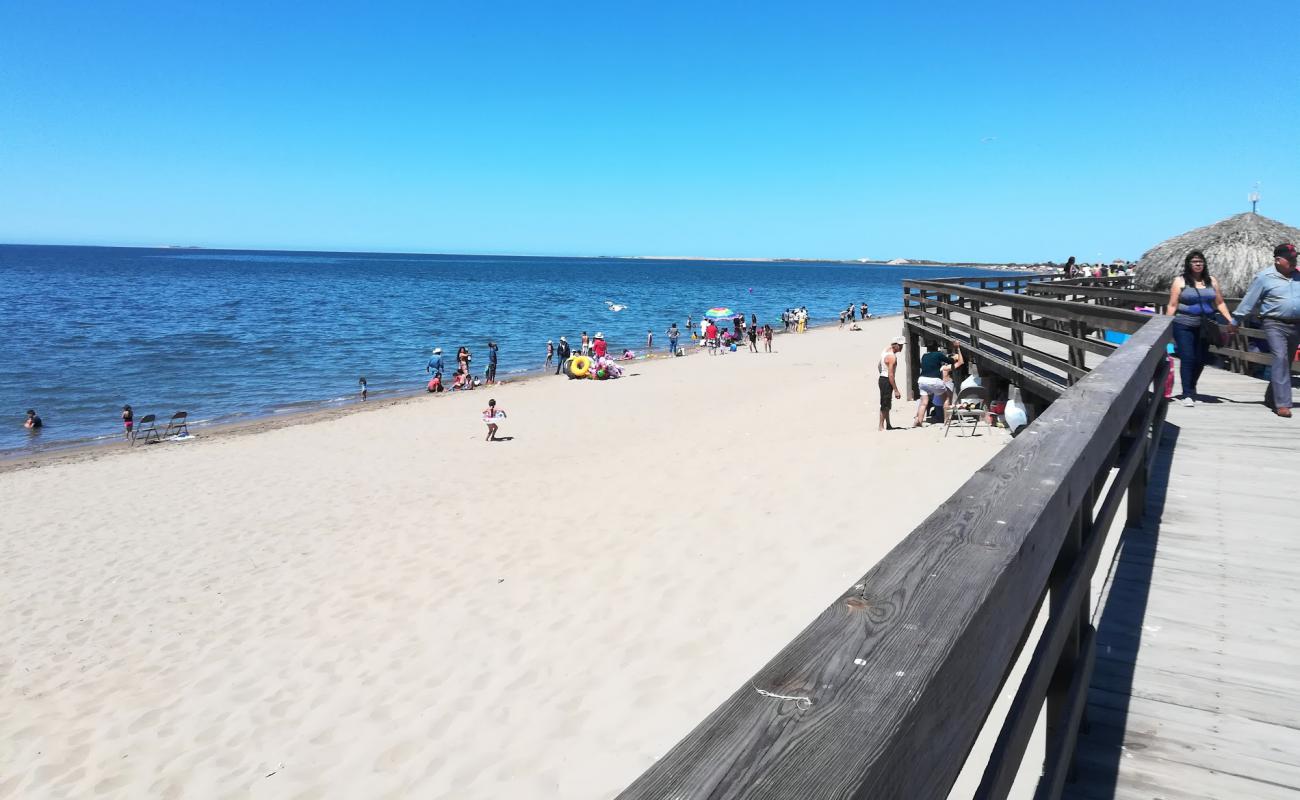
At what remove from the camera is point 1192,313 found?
272 inches

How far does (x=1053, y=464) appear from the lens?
5.57ft

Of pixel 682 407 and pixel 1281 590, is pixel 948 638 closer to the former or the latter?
pixel 1281 590

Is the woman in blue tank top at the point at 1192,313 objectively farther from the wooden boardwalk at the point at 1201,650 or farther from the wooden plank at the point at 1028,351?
the wooden boardwalk at the point at 1201,650

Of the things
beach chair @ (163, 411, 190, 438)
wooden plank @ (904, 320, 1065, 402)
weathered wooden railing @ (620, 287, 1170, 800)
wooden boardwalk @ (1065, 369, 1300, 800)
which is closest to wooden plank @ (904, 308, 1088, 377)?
→ wooden plank @ (904, 320, 1065, 402)

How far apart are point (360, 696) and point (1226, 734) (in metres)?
5.23

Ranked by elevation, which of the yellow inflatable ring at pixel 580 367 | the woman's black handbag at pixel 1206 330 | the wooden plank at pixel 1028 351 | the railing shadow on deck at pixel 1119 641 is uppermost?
the woman's black handbag at pixel 1206 330

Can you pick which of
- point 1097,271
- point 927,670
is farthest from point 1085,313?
point 1097,271

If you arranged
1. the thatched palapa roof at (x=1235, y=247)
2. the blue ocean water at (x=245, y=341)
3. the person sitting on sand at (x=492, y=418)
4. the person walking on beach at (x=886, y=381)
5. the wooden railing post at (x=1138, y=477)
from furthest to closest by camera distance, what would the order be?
the blue ocean water at (x=245, y=341)
the person sitting on sand at (x=492, y=418)
the thatched palapa roof at (x=1235, y=247)
the person walking on beach at (x=886, y=381)
the wooden railing post at (x=1138, y=477)

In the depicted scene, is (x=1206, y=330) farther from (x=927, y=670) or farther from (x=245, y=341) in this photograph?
(x=245, y=341)

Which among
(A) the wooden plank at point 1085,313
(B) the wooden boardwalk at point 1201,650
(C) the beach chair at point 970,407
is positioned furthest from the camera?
(C) the beach chair at point 970,407

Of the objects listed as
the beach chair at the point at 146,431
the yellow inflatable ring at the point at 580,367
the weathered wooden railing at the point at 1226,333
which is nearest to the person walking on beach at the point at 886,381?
the weathered wooden railing at the point at 1226,333

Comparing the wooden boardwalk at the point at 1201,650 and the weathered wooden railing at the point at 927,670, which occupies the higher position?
Answer: the weathered wooden railing at the point at 927,670

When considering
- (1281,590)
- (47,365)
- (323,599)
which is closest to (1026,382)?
(1281,590)

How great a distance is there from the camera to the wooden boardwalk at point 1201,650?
207cm
